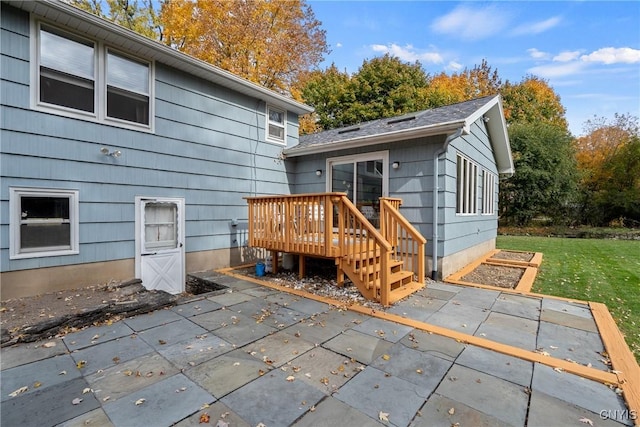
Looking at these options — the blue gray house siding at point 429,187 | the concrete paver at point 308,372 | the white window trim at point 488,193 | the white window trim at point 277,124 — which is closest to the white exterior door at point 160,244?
the concrete paver at point 308,372

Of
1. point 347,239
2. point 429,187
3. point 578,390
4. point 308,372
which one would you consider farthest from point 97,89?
point 578,390

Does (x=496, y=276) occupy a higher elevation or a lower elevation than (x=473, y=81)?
lower

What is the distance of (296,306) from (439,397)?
239 cm

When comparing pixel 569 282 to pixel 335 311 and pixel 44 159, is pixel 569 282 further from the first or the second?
pixel 44 159

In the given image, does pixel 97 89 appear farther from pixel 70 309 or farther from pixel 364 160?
pixel 364 160

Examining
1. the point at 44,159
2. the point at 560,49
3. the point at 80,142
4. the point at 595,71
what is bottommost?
the point at 44,159

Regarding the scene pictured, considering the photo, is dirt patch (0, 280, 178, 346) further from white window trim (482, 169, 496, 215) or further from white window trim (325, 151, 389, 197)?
white window trim (482, 169, 496, 215)

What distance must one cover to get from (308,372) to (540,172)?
18.1 m

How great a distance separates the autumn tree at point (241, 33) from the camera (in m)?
12.2

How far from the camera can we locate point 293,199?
548 centimetres

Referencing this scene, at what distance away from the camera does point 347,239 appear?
15.5 feet

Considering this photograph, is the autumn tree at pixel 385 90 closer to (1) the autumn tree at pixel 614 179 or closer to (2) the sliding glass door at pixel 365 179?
(1) the autumn tree at pixel 614 179

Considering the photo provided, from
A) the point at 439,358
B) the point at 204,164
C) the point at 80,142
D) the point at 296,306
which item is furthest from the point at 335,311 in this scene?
the point at 80,142

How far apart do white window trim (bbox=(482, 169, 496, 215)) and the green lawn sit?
2.06 meters
